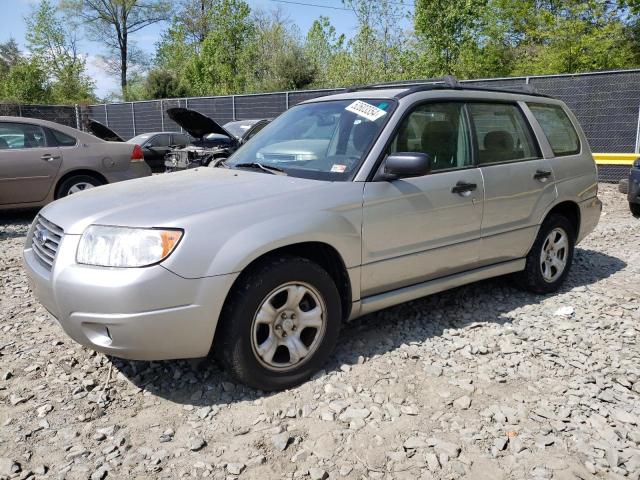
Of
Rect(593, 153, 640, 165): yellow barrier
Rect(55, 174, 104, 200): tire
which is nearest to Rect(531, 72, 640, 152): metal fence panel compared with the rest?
Rect(593, 153, 640, 165): yellow barrier

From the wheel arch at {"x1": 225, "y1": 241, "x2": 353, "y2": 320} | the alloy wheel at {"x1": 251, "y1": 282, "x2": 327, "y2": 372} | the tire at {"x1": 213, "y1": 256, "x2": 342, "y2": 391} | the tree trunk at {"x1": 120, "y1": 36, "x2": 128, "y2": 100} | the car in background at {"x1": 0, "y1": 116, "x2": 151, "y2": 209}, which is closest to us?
the tire at {"x1": 213, "y1": 256, "x2": 342, "y2": 391}

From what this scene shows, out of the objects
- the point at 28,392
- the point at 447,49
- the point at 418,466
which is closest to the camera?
the point at 418,466

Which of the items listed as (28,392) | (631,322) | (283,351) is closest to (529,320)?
(631,322)

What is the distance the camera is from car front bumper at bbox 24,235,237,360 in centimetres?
271

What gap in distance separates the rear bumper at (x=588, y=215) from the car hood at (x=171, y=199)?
2946 millimetres

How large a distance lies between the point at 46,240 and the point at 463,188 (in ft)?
9.07

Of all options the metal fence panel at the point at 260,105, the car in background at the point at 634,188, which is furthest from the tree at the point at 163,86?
the car in background at the point at 634,188

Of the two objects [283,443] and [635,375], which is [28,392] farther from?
[635,375]

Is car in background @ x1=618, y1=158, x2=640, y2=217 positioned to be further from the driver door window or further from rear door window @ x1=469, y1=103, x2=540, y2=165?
the driver door window

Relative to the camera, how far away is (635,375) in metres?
3.38

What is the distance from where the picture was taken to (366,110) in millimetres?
3805

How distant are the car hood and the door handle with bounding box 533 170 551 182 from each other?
2.11 meters

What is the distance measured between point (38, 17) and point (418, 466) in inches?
1946

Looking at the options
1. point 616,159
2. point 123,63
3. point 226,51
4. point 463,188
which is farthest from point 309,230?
point 123,63
